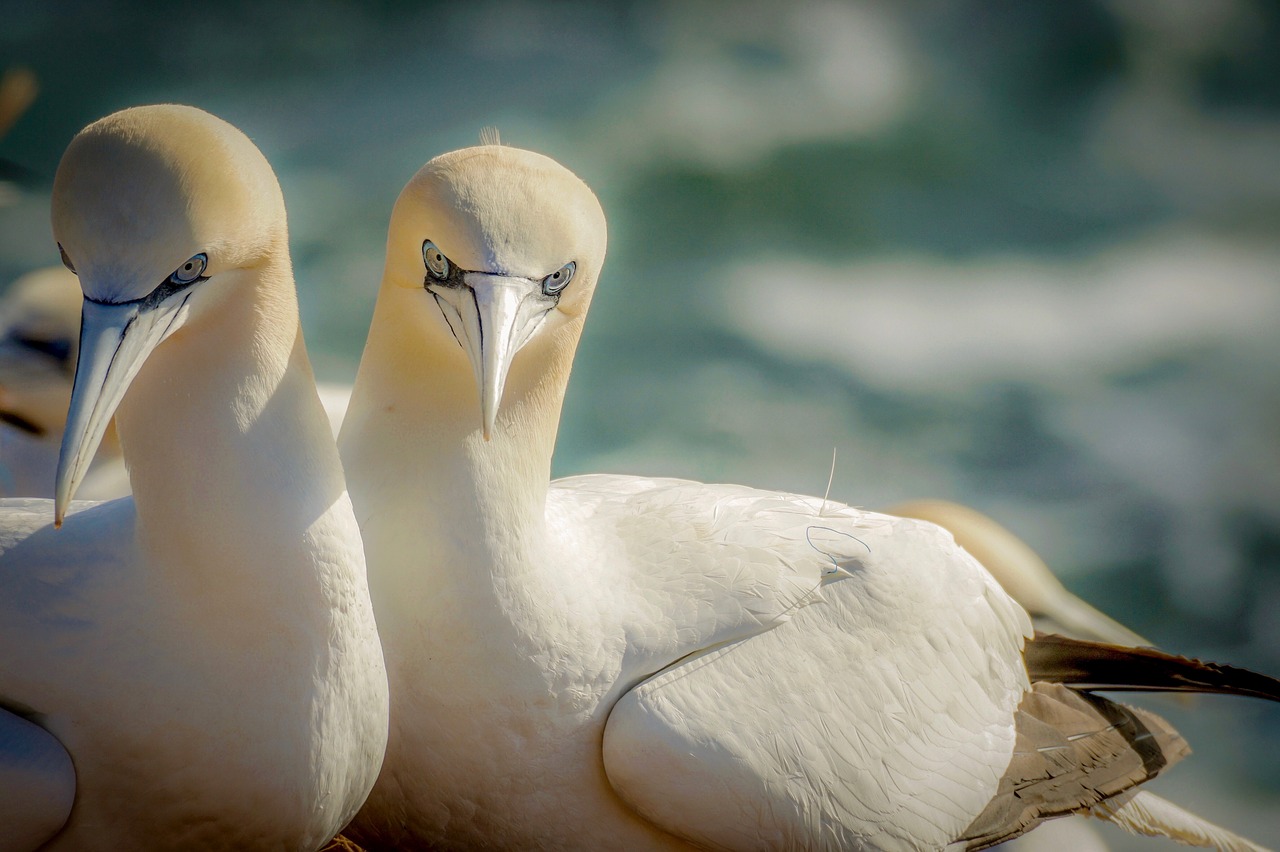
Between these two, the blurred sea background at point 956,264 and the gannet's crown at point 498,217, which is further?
the blurred sea background at point 956,264

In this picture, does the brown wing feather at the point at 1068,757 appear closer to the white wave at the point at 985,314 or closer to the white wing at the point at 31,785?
the white wing at the point at 31,785

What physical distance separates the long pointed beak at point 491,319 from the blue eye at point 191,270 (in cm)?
42

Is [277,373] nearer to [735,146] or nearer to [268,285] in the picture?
[268,285]

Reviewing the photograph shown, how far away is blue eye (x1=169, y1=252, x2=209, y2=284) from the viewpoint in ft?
4.73

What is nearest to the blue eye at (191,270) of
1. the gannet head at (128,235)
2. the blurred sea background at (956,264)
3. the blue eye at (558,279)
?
the gannet head at (128,235)

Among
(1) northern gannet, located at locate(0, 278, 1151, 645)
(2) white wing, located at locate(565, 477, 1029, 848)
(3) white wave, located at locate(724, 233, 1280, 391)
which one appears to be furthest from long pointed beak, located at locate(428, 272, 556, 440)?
(3) white wave, located at locate(724, 233, 1280, 391)

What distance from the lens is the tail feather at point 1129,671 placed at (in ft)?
8.11

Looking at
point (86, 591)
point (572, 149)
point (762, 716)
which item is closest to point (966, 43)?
point (572, 149)

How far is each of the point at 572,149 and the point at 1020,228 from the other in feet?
6.12

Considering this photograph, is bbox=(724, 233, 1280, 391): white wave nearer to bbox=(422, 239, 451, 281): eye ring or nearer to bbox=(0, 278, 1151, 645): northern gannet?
bbox=(0, 278, 1151, 645): northern gannet

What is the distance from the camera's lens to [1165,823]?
2.68 m

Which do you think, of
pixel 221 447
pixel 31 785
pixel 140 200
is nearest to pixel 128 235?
pixel 140 200

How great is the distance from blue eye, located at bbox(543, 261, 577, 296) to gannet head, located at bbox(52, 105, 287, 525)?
0.59 metres

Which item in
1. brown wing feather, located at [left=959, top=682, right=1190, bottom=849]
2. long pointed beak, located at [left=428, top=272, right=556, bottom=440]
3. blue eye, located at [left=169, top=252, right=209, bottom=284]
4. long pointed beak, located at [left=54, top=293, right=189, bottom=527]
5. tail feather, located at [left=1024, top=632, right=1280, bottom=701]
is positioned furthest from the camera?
tail feather, located at [left=1024, top=632, right=1280, bottom=701]
